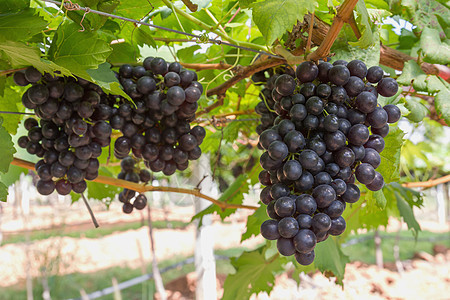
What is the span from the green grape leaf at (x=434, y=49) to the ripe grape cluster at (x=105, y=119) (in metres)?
0.40

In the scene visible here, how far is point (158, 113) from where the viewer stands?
0.62 metres

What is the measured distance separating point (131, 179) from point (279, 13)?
0.67 meters

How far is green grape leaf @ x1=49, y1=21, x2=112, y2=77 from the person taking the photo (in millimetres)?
507

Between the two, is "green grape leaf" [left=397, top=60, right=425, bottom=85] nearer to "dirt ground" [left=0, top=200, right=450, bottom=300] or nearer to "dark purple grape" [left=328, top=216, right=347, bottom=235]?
"dark purple grape" [left=328, top=216, right=347, bottom=235]

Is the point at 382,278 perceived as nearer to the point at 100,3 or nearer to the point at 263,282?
the point at 263,282

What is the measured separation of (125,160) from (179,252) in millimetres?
6081

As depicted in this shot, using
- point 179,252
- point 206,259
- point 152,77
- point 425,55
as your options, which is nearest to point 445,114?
point 425,55

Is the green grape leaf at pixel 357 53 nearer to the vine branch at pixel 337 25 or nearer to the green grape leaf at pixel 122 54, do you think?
the vine branch at pixel 337 25

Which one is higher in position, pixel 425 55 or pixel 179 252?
pixel 425 55

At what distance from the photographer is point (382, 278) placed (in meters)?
4.58

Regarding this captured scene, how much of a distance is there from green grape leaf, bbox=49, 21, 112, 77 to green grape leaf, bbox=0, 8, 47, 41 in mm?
32

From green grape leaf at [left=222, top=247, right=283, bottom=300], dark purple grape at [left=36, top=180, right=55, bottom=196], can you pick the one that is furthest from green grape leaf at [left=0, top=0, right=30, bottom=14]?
green grape leaf at [left=222, top=247, right=283, bottom=300]

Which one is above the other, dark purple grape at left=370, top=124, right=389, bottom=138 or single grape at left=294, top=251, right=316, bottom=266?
dark purple grape at left=370, top=124, right=389, bottom=138

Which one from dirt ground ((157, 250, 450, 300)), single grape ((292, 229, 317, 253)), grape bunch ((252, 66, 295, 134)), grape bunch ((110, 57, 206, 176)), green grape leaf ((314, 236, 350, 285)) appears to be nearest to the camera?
single grape ((292, 229, 317, 253))
